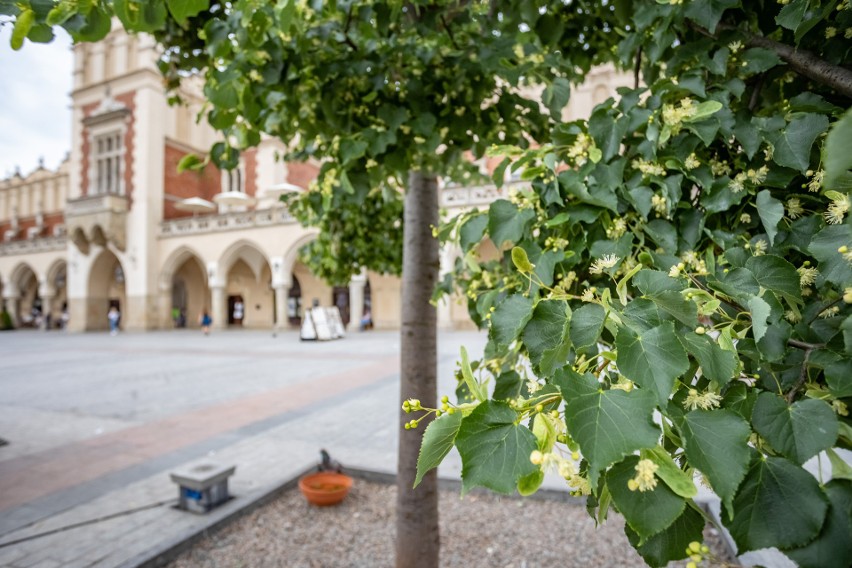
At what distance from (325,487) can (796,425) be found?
336 cm

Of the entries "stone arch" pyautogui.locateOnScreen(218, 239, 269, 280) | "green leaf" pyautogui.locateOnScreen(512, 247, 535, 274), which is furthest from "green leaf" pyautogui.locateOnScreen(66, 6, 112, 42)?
"stone arch" pyautogui.locateOnScreen(218, 239, 269, 280)

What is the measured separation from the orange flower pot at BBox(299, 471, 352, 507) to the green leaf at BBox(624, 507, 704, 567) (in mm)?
3028

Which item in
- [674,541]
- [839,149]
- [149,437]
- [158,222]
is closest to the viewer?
[839,149]

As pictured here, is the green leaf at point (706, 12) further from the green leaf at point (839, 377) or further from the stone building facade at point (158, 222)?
the stone building facade at point (158, 222)

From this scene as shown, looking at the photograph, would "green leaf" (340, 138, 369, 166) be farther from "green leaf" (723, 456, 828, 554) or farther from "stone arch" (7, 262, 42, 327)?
"stone arch" (7, 262, 42, 327)

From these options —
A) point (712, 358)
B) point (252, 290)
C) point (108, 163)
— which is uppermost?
point (108, 163)

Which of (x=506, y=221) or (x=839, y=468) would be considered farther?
(x=506, y=221)

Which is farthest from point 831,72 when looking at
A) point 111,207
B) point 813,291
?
point 111,207

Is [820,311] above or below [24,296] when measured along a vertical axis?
below

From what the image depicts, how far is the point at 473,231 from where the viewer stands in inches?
50.3

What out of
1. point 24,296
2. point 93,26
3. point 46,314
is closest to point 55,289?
point 46,314

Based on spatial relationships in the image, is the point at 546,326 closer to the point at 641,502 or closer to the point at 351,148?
the point at 641,502

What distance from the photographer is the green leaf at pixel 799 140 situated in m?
0.93

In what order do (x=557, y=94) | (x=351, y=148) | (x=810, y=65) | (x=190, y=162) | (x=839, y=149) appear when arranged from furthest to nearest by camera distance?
(x=190, y=162) < (x=557, y=94) < (x=351, y=148) < (x=810, y=65) < (x=839, y=149)
